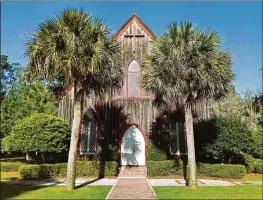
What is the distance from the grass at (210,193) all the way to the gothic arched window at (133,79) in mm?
10809

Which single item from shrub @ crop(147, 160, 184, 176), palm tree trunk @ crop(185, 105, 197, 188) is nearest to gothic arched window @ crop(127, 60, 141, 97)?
shrub @ crop(147, 160, 184, 176)

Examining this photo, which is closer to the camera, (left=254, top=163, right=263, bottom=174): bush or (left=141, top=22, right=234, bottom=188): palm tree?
(left=141, top=22, right=234, bottom=188): palm tree

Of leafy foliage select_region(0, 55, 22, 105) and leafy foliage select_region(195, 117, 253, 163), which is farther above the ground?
leafy foliage select_region(0, 55, 22, 105)

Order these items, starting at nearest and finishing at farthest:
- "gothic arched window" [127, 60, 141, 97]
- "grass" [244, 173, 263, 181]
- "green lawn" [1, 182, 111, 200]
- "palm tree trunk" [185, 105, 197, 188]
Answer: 1. "green lawn" [1, 182, 111, 200]
2. "palm tree trunk" [185, 105, 197, 188]
3. "grass" [244, 173, 263, 181]
4. "gothic arched window" [127, 60, 141, 97]

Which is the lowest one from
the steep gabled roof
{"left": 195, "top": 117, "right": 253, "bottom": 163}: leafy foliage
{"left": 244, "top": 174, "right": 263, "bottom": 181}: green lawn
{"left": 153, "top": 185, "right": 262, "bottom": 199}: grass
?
{"left": 244, "top": 174, "right": 263, "bottom": 181}: green lawn

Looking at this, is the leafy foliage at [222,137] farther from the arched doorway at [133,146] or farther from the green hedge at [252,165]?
the arched doorway at [133,146]

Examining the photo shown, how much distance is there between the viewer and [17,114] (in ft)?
117

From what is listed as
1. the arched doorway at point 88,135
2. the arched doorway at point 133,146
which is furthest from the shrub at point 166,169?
the arched doorway at point 88,135

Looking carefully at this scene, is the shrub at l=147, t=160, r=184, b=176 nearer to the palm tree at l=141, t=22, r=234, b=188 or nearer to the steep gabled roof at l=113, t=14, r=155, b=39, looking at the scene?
the palm tree at l=141, t=22, r=234, b=188

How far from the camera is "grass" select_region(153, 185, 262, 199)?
12.1 m

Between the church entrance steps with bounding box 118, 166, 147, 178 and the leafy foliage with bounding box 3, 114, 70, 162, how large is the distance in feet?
15.5

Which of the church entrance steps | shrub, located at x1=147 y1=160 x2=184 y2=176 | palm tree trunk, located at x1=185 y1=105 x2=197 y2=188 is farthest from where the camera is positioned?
the church entrance steps

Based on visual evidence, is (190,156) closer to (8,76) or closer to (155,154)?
(155,154)

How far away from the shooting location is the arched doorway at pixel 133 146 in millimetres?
22766
